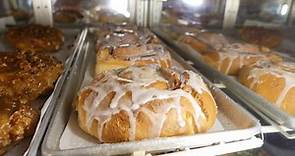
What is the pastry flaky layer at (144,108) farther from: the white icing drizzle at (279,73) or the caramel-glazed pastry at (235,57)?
the caramel-glazed pastry at (235,57)

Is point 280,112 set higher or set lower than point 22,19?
lower

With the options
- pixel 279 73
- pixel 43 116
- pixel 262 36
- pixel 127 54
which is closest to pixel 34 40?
pixel 127 54

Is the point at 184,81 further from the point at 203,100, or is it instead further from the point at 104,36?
the point at 104,36

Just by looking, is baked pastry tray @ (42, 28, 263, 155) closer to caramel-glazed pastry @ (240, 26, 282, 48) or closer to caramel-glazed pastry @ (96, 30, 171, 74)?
caramel-glazed pastry @ (96, 30, 171, 74)

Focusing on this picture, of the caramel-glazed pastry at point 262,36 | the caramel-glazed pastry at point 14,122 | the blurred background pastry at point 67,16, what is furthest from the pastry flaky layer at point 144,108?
the blurred background pastry at point 67,16

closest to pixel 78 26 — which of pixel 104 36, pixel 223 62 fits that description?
pixel 104 36

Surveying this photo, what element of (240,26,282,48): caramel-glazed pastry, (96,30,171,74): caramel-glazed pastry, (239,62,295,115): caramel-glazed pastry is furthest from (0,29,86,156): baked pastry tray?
(240,26,282,48): caramel-glazed pastry
